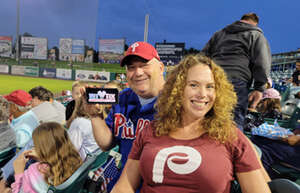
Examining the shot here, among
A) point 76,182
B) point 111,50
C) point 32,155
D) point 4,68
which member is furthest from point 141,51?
point 111,50

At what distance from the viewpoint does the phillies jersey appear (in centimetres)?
175

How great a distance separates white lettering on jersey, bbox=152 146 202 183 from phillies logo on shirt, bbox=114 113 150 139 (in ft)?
1.60

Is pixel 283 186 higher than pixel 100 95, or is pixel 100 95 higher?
pixel 100 95

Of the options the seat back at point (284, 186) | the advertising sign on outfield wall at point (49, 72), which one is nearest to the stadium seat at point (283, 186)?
the seat back at point (284, 186)

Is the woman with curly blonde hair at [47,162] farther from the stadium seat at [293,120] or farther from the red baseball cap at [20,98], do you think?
the stadium seat at [293,120]

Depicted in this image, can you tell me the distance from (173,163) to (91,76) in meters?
28.1

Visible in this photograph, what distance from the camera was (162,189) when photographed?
1.24 meters

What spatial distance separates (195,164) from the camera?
1.19 meters

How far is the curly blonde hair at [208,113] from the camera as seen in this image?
4.37ft

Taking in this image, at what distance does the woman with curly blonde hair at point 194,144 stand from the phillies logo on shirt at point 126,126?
28cm

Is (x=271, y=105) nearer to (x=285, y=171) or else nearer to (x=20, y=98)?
(x=285, y=171)

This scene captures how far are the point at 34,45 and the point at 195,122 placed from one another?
45.8 meters

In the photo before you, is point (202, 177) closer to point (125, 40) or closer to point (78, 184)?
point (78, 184)

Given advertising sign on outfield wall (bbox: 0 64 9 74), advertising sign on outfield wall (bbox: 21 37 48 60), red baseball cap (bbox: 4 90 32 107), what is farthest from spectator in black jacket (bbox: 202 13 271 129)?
advertising sign on outfield wall (bbox: 21 37 48 60)
